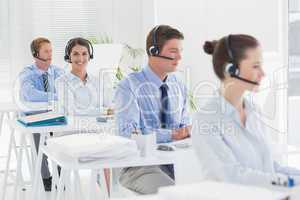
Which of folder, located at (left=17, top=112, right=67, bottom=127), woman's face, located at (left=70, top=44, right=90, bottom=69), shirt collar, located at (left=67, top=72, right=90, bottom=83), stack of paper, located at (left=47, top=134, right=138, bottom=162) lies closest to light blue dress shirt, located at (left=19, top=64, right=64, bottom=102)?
shirt collar, located at (left=67, top=72, right=90, bottom=83)

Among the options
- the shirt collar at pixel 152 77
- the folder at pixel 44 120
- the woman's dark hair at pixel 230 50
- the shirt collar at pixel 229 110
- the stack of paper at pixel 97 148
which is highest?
the woman's dark hair at pixel 230 50

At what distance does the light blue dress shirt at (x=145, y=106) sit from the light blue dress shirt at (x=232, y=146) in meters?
0.74

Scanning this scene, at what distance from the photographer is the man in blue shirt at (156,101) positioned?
9.36 ft

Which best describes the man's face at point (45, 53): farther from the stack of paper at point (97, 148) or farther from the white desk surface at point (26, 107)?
the stack of paper at point (97, 148)

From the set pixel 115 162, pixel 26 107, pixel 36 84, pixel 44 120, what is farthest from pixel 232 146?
pixel 36 84

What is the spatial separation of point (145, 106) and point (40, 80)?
6.27 ft

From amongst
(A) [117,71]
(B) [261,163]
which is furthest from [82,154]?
(A) [117,71]

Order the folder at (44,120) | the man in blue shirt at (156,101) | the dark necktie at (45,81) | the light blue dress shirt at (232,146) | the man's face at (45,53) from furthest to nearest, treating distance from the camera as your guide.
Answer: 1. the man's face at (45,53)
2. the dark necktie at (45,81)
3. the folder at (44,120)
4. the man in blue shirt at (156,101)
5. the light blue dress shirt at (232,146)

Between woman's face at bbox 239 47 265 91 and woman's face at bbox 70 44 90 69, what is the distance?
2.33 metres

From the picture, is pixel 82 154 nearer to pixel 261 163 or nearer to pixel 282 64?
pixel 261 163

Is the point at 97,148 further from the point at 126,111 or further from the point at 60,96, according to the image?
the point at 60,96

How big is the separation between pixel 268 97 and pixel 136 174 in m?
3.40

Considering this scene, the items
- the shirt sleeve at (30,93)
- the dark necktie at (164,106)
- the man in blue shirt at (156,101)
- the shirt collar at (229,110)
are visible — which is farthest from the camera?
the shirt sleeve at (30,93)

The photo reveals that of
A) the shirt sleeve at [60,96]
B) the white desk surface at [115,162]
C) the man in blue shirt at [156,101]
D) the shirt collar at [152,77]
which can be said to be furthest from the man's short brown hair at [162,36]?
the shirt sleeve at [60,96]
